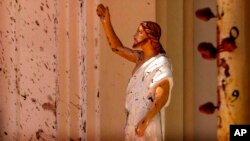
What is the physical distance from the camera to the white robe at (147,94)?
817 mm

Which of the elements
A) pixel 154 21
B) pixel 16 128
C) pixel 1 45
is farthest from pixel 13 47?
pixel 154 21

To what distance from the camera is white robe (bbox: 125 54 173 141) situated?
82 cm

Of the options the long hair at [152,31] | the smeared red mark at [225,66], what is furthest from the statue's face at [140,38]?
the smeared red mark at [225,66]

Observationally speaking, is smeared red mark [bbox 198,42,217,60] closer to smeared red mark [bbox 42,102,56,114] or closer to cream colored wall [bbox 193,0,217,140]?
cream colored wall [bbox 193,0,217,140]

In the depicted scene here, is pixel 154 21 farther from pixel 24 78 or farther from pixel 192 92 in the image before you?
pixel 24 78

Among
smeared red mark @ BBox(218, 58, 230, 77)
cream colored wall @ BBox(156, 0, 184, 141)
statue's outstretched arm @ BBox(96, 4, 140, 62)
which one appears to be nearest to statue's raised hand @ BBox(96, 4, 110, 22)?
statue's outstretched arm @ BBox(96, 4, 140, 62)

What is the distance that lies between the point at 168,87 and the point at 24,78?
14.4 inches

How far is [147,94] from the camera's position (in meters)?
0.82

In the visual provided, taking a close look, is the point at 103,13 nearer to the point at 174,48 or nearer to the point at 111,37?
the point at 111,37

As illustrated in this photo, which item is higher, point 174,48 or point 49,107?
point 174,48

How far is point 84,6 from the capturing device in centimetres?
100

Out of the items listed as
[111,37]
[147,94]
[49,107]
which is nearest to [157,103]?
[147,94]

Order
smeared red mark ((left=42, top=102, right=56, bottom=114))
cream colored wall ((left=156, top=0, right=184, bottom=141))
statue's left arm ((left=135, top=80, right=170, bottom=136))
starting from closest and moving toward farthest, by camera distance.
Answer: statue's left arm ((left=135, top=80, right=170, bottom=136)) → cream colored wall ((left=156, top=0, right=184, bottom=141)) → smeared red mark ((left=42, top=102, right=56, bottom=114))

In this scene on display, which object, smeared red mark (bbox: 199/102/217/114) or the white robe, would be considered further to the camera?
smeared red mark (bbox: 199/102/217/114)
